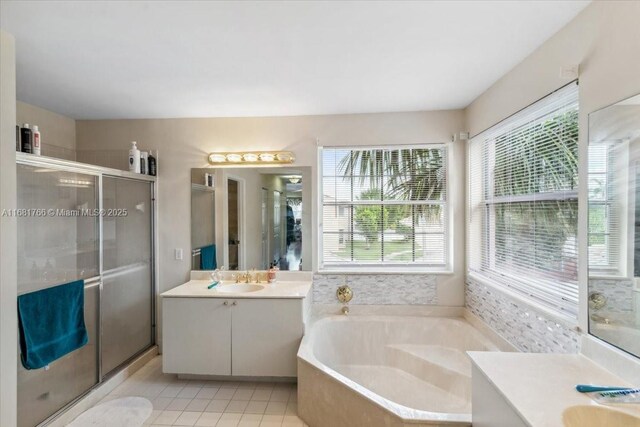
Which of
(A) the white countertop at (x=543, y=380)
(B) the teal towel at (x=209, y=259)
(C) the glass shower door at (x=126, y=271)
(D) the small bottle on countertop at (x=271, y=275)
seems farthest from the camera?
(B) the teal towel at (x=209, y=259)

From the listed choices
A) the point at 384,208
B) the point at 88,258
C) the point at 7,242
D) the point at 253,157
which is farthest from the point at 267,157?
the point at 7,242

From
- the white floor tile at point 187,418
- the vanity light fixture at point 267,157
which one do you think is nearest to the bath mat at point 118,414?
the white floor tile at point 187,418

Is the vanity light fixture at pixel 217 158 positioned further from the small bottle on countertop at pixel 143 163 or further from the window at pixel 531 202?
the window at pixel 531 202

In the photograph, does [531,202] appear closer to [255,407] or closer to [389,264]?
[389,264]

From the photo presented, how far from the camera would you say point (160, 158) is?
310 cm

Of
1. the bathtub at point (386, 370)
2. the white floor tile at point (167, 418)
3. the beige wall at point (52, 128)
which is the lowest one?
the white floor tile at point (167, 418)

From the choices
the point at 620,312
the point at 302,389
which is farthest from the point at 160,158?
the point at 620,312

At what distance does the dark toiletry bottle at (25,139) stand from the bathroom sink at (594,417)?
10.5ft

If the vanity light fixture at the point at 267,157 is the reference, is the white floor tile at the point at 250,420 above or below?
below

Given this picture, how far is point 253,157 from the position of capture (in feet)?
9.78

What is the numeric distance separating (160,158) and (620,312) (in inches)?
141

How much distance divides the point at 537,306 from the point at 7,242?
2919 mm

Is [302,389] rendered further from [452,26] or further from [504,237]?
[452,26]

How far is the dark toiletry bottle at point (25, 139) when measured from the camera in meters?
1.99
